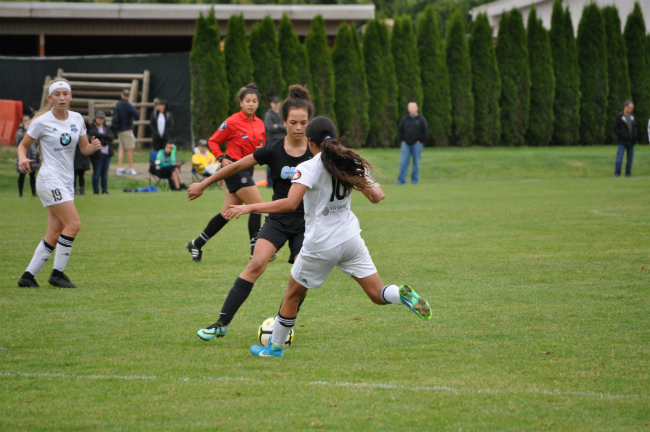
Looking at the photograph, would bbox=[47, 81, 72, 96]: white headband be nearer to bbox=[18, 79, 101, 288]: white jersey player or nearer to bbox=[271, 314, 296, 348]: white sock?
bbox=[18, 79, 101, 288]: white jersey player

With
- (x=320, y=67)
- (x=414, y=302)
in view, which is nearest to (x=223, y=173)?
(x=414, y=302)

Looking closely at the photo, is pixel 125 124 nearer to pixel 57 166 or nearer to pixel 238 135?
pixel 238 135

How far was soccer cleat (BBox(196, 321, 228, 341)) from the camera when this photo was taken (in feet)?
18.4

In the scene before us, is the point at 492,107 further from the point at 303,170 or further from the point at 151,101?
the point at 303,170

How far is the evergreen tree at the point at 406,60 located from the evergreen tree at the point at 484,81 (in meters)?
2.61

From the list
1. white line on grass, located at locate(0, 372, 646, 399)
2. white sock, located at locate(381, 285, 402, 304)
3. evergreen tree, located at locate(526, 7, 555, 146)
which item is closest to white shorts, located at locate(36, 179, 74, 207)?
white line on grass, located at locate(0, 372, 646, 399)

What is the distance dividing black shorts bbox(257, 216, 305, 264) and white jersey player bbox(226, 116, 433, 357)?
87cm

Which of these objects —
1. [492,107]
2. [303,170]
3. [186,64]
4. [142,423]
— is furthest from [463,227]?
[492,107]

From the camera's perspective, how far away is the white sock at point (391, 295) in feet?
17.1

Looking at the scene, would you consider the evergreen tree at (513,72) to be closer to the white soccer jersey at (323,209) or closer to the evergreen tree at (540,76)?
the evergreen tree at (540,76)

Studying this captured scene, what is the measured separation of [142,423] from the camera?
391 centimetres

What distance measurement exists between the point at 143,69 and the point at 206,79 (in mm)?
2194

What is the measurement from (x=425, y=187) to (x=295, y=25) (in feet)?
42.2

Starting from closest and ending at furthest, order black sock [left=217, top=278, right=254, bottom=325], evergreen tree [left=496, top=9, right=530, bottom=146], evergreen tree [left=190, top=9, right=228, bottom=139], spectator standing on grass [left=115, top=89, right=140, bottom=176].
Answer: black sock [left=217, top=278, right=254, bottom=325]
spectator standing on grass [left=115, top=89, right=140, bottom=176]
evergreen tree [left=190, top=9, right=228, bottom=139]
evergreen tree [left=496, top=9, right=530, bottom=146]
